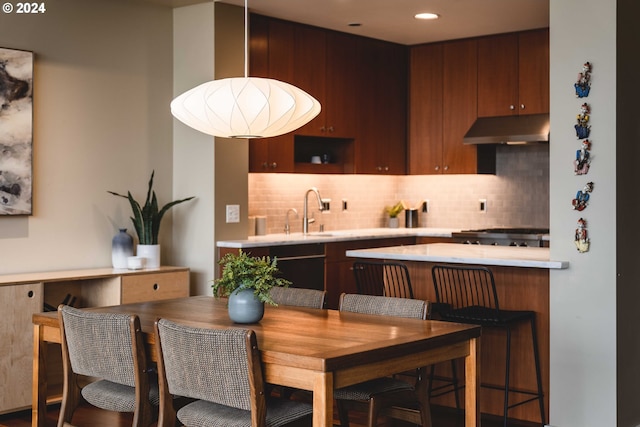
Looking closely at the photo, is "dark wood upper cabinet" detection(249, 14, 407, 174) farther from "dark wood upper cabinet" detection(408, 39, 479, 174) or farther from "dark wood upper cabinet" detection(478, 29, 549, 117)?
"dark wood upper cabinet" detection(478, 29, 549, 117)

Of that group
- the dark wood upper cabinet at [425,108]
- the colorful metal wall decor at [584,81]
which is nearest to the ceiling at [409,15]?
the dark wood upper cabinet at [425,108]

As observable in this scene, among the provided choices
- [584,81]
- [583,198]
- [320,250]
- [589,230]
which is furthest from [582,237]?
[320,250]

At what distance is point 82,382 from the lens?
5.62 meters

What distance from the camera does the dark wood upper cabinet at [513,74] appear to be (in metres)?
7.20

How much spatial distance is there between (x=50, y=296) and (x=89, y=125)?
115 centimetres

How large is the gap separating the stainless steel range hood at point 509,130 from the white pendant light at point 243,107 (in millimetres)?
3606

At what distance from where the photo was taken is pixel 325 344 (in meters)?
3.20

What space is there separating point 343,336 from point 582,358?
5.92 feet

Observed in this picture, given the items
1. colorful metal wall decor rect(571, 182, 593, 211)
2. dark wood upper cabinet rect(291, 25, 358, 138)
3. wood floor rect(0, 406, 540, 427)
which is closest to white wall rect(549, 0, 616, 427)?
colorful metal wall decor rect(571, 182, 593, 211)

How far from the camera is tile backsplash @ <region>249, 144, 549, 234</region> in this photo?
7.23 meters

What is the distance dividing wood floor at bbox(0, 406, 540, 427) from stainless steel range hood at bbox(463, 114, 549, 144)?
8.92 ft

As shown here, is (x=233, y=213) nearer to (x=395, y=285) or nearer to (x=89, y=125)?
(x=89, y=125)

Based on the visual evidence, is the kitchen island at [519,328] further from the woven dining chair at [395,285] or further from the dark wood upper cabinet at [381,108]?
the dark wood upper cabinet at [381,108]

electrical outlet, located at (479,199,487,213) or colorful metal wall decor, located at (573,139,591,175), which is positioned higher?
colorful metal wall decor, located at (573,139,591,175)
